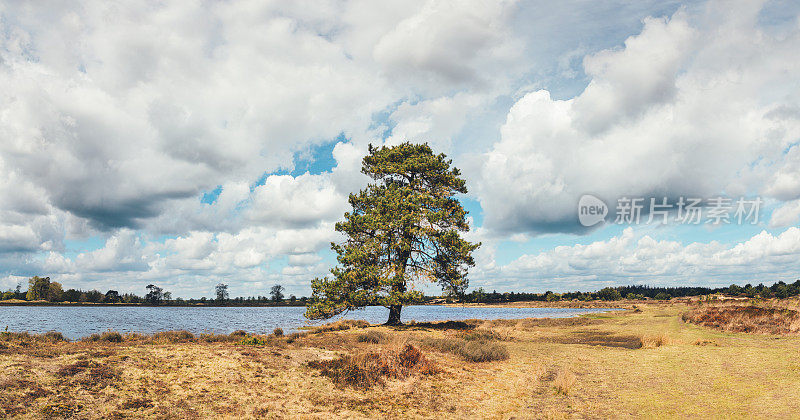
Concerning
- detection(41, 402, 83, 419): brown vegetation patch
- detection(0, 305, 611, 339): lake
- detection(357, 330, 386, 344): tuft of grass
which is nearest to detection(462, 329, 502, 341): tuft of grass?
detection(357, 330, 386, 344): tuft of grass

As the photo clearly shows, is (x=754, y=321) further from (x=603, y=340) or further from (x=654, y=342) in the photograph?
(x=654, y=342)

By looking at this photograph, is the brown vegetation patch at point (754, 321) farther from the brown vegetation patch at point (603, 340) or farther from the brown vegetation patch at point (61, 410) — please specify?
the brown vegetation patch at point (61, 410)

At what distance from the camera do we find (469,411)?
10492 mm

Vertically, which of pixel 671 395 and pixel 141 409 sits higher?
pixel 141 409

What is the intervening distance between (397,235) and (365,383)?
1735 centimetres

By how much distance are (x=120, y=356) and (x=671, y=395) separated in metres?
15.9

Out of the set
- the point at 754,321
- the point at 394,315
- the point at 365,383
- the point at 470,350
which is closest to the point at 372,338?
the point at 470,350

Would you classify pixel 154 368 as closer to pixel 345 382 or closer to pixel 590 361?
pixel 345 382

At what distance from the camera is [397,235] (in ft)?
95.2

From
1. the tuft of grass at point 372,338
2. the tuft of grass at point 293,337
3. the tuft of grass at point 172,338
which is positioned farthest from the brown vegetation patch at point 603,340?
the tuft of grass at point 172,338

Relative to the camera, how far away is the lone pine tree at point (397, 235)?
27016 millimetres

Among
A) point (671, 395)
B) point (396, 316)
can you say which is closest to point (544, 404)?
point (671, 395)

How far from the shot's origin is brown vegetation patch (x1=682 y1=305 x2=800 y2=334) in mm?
26652

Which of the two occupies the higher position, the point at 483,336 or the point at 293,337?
the point at 293,337
